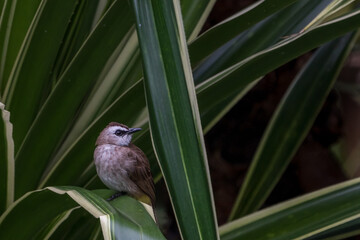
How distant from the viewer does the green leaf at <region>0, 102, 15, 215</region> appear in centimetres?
87

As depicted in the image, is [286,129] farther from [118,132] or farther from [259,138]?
[118,132]

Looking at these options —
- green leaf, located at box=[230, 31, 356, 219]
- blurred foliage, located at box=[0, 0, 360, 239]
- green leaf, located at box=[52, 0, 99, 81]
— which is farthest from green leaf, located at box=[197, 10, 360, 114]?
green leaf, located at box=[230, 31, 356, 219]

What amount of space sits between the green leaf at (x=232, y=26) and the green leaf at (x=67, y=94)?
0.11 m

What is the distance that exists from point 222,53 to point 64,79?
35 cm

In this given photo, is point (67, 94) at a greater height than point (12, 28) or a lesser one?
lesser

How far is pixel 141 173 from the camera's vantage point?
923 mm

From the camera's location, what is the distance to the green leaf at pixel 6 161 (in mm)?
867

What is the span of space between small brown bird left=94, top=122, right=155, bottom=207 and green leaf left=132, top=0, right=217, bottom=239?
203 millimetres

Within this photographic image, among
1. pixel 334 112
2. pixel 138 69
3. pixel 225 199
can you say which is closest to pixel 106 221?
pixel 138 69

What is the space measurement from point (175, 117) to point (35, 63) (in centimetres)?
42

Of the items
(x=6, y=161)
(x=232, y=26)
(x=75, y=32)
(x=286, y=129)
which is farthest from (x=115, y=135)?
(x=286, y=129)

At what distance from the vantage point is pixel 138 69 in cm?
122

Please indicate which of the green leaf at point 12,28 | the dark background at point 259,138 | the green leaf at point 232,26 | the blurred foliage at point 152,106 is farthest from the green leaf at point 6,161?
the dark background at point 259,138

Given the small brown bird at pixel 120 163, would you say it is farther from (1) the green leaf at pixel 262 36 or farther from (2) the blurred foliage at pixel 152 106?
(1) the green leaf at pixel 262 36
